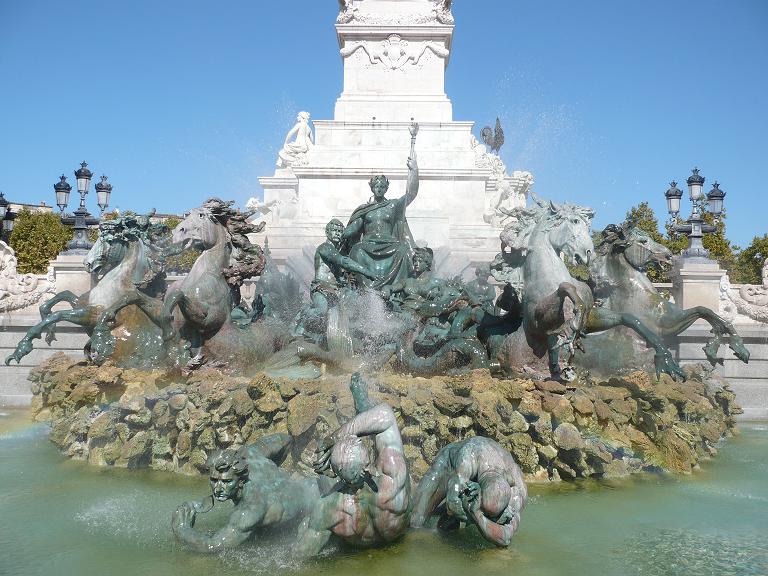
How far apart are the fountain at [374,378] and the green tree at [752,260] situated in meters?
24.8

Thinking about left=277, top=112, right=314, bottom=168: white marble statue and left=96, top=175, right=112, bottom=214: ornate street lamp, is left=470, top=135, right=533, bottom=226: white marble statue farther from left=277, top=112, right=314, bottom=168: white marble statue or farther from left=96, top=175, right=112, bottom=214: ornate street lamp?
left=96, top=175, right=112, bottom=214: ornate street lamp

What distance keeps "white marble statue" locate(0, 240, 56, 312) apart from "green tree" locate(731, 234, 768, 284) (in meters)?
29.2

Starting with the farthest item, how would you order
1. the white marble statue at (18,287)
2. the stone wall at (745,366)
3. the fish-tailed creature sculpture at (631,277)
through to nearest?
1. the white marble statue at (18,287)
2. the stone wall at (745,366)
3. the fish-tailed creature sculpture at (631,277)

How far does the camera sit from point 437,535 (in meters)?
4.46

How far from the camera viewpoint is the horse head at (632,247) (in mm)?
8914

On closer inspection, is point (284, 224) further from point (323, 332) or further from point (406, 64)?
point (323, 332)

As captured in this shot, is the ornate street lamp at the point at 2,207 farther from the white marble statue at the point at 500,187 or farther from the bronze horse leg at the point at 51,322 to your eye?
the white marble statue at the point at 500,187

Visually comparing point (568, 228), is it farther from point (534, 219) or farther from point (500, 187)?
point (500, 187)

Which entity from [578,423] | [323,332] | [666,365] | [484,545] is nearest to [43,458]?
[323,332]

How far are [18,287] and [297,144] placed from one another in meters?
7.58

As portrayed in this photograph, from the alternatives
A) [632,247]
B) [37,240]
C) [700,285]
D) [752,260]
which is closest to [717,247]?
[752,260]

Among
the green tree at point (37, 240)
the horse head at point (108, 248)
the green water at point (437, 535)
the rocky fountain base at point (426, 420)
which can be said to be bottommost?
the green water at point (437, 535)

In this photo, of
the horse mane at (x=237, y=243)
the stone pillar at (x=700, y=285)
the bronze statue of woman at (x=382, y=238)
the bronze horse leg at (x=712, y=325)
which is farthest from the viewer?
the stone pillar at (x=700, y=285)

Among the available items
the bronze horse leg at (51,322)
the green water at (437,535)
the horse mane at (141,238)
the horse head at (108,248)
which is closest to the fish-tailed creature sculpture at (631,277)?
the green water at (437,535)
